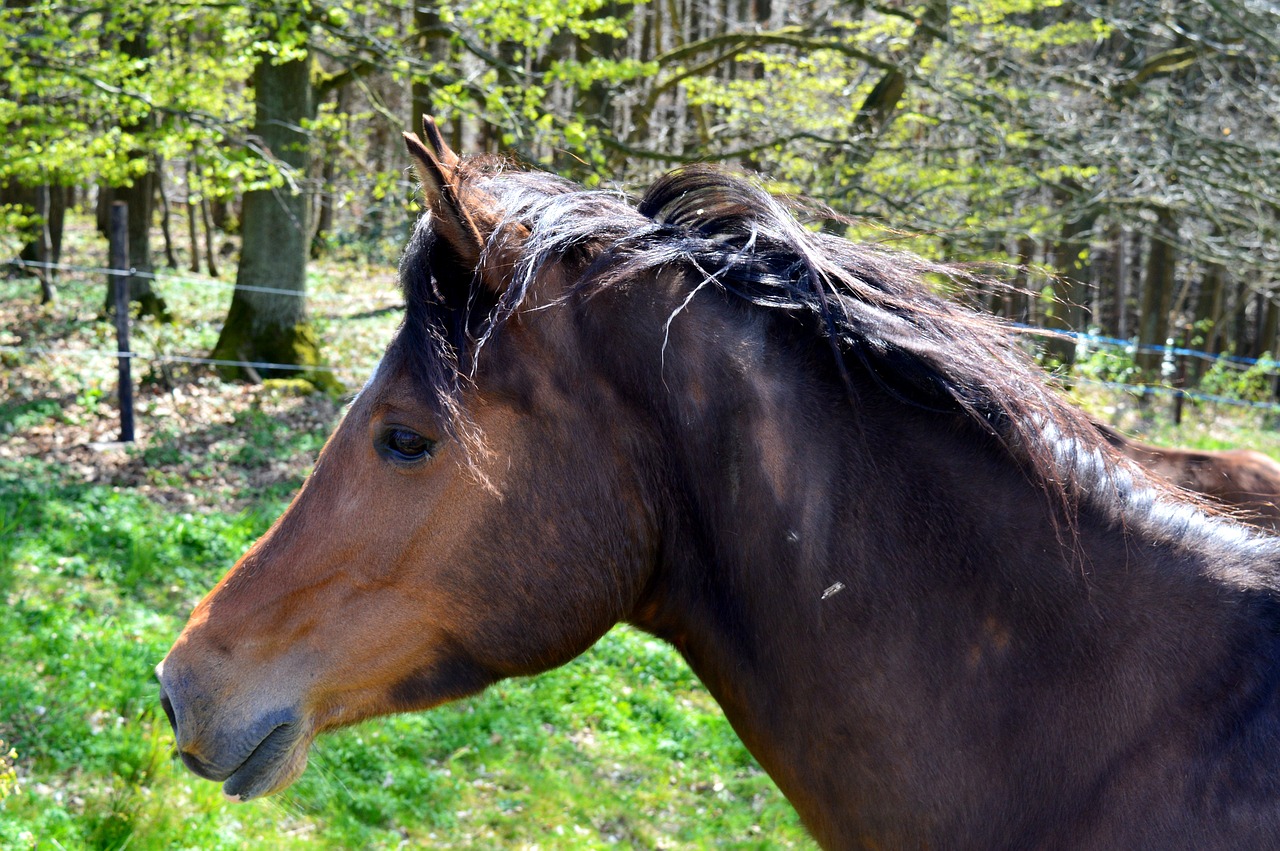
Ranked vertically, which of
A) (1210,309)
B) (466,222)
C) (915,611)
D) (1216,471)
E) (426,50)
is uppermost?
(426,50)

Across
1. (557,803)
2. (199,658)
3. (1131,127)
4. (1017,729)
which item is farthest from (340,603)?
(1131,127)

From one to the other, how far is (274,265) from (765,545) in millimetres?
10031

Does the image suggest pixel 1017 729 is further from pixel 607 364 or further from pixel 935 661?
pixel 607 364

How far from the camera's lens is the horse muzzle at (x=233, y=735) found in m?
1.87

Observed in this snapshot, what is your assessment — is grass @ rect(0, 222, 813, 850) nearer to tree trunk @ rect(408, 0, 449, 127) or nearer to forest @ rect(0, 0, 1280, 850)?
forest @ rect(0, 0, 1280, 850)

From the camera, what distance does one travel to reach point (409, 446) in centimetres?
185

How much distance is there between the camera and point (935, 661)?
5.73 ft

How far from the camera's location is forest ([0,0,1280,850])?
14.9 ft

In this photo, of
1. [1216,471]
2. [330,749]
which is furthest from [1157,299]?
[330,749]

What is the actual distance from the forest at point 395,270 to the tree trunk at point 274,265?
0.12ft

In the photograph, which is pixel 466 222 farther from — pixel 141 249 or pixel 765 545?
pixel 141 249

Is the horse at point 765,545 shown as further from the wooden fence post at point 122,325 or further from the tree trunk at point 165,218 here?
the tree trunk at point 165,218

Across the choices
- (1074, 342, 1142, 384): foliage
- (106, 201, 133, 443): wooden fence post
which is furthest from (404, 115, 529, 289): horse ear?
(106, 201, 133, 443): wooden fence post

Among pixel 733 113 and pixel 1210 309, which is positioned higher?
pixel 733 113
